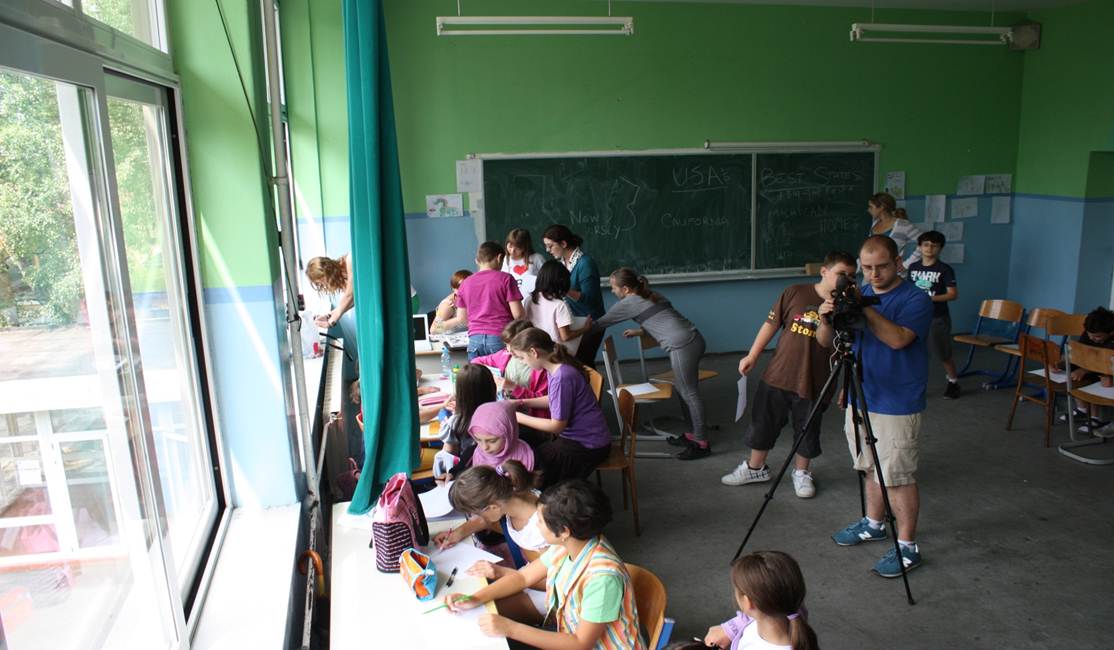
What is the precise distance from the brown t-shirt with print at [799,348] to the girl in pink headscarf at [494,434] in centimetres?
168

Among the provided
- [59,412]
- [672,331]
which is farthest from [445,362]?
[59,412]

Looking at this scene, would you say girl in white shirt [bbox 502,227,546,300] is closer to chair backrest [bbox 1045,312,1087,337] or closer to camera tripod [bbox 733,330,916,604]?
camera tripod [bbox 733,330,916,604]

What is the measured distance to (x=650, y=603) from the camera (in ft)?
7.94

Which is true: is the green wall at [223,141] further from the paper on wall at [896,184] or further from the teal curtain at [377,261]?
the paper on wall at [896,184]

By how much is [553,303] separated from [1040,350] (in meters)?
3.29

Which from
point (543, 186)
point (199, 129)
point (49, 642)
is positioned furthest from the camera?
point (543, 186)

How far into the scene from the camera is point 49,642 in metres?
1.58

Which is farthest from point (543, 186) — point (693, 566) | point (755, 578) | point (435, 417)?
point (755, 578)

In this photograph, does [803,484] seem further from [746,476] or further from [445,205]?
[445,205]

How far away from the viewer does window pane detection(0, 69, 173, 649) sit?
1480 mm

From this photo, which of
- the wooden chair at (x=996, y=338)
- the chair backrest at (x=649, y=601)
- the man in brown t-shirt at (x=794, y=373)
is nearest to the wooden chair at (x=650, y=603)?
the chair backrest at (x=649, y=601)

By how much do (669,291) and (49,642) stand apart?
6.27 metres

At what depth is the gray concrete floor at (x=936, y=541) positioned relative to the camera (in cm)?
340

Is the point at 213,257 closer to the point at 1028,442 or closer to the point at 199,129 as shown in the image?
the point at 199,129
